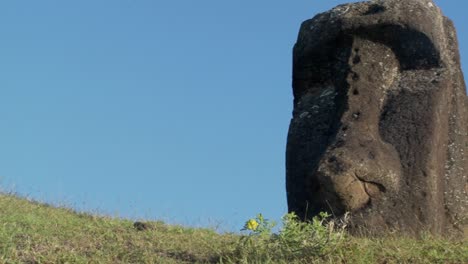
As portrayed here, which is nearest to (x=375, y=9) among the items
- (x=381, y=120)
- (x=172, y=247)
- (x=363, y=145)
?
(x=381, y=120)

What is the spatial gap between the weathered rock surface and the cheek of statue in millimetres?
11

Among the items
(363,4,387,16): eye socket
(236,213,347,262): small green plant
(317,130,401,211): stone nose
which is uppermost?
(363,4,387,16): eye socket

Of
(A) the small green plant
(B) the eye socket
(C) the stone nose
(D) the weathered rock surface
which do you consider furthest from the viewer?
(B) the eye socket

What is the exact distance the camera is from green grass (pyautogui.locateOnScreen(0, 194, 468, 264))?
6.63 m

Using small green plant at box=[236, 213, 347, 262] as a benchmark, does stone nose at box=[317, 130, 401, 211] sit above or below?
above

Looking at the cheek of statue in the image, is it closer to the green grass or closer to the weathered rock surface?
the weathered rock surface

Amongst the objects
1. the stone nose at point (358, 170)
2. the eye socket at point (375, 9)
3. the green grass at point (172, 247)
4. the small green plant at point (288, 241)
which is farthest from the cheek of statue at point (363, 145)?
the small green plant at point (288, 241)

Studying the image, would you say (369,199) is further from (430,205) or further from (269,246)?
(269,246)

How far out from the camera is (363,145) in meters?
8.79

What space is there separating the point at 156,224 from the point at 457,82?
3.75 meters

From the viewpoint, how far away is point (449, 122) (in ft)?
31.4

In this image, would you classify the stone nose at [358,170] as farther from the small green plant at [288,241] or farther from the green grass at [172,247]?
the small green plant at [288,241]

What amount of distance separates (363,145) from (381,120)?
56 centimetres

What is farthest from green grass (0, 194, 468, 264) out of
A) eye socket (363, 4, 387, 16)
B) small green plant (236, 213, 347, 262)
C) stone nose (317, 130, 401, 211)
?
eye socket (363, 4, 387, 16)
